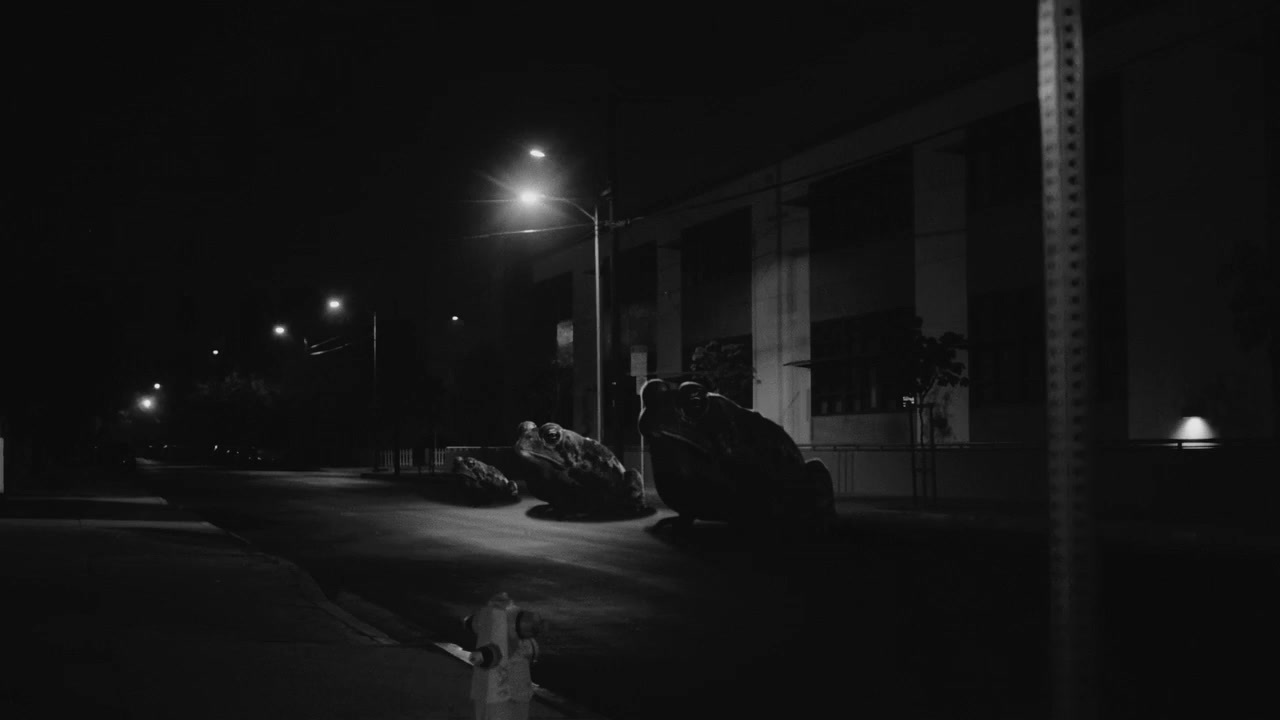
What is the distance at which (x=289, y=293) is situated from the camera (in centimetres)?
9438

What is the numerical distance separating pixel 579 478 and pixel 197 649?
16.6m

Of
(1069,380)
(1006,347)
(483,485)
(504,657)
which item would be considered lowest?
(483,485)

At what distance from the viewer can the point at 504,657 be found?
17.1 feet

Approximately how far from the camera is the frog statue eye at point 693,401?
68.9 feet

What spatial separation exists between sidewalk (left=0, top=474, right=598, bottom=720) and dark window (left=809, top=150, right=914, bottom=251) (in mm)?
22870

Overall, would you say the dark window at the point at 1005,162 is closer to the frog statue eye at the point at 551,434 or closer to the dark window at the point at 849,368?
the dark window at the point at 849,368

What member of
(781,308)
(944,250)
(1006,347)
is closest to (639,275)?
(781,308)

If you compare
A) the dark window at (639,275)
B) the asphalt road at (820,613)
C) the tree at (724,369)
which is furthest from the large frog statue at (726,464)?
the dark window at (639,275)

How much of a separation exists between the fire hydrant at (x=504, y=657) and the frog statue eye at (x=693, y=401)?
15763mm

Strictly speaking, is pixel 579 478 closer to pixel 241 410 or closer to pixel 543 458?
pixel 543 458

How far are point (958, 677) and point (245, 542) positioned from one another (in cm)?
1393

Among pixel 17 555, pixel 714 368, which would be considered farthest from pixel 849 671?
pixel 714 368

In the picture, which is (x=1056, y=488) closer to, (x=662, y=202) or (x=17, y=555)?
(x=17, y=555)

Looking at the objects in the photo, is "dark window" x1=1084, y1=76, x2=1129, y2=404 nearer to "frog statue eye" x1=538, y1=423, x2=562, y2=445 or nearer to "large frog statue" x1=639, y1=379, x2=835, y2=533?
"large frog statue" x1=639, y1=379, x2=835, y2=533
